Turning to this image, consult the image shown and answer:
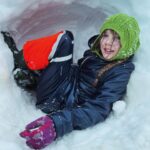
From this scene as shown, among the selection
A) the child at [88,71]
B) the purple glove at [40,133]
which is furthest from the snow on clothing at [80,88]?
the purple glove at [40,133]

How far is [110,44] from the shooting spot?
1.80 m

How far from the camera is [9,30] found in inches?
76.3

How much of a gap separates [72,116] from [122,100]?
0.23 m

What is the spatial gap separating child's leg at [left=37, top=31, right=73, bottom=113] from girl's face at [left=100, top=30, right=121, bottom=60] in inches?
5.1

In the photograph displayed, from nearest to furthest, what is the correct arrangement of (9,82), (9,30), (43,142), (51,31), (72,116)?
(43,142)
(72,116)
(9,82)
(9,30)
(51,31)

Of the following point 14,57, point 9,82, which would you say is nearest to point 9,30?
point 14,57

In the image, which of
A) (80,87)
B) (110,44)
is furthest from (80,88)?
(110,44)

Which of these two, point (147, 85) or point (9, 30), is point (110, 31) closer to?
point (147, 85)

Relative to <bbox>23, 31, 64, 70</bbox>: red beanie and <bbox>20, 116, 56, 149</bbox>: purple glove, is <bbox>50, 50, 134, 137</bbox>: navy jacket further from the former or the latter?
<bbox>23, 31, 64, 70</bbox>: red beanie

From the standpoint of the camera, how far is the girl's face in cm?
180

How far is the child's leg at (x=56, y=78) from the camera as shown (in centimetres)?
178

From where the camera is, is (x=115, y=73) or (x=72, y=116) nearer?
(x=72, y=116)

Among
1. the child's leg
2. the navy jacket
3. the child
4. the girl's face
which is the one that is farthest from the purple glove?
the girl's face

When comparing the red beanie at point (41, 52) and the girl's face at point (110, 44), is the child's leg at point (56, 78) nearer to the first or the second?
the red beanie at point (41, 52)
